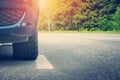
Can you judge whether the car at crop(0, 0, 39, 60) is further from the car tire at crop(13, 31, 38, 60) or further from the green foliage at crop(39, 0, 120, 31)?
the green foliage at crop(39, 0, 120, 31)

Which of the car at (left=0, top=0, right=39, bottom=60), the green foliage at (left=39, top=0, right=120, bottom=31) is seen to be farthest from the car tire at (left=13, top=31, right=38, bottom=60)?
the green foliage at (left=39, top=0, right=120, bottom=31)

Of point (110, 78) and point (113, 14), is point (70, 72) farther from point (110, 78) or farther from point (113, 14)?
point (113, 14)

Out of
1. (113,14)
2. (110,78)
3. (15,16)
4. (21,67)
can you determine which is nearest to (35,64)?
(21,67)

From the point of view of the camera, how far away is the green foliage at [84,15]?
3538 centimetres

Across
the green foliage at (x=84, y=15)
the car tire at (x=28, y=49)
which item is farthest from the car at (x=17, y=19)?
the green foliage at (x=84, y=15)

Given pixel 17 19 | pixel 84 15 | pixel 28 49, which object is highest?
pixel 17 19

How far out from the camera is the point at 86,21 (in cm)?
3697

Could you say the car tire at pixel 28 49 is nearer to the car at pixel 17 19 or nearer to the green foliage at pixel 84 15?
the car at pixel 17 19

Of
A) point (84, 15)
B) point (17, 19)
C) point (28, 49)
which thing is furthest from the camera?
point (84, 15)

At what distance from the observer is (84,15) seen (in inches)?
1448

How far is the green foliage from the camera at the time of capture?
3538cm

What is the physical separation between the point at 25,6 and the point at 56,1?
110ft

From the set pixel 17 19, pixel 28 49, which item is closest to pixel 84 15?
pixel 28 49

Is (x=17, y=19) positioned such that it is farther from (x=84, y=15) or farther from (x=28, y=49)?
(x=84, y=15)
